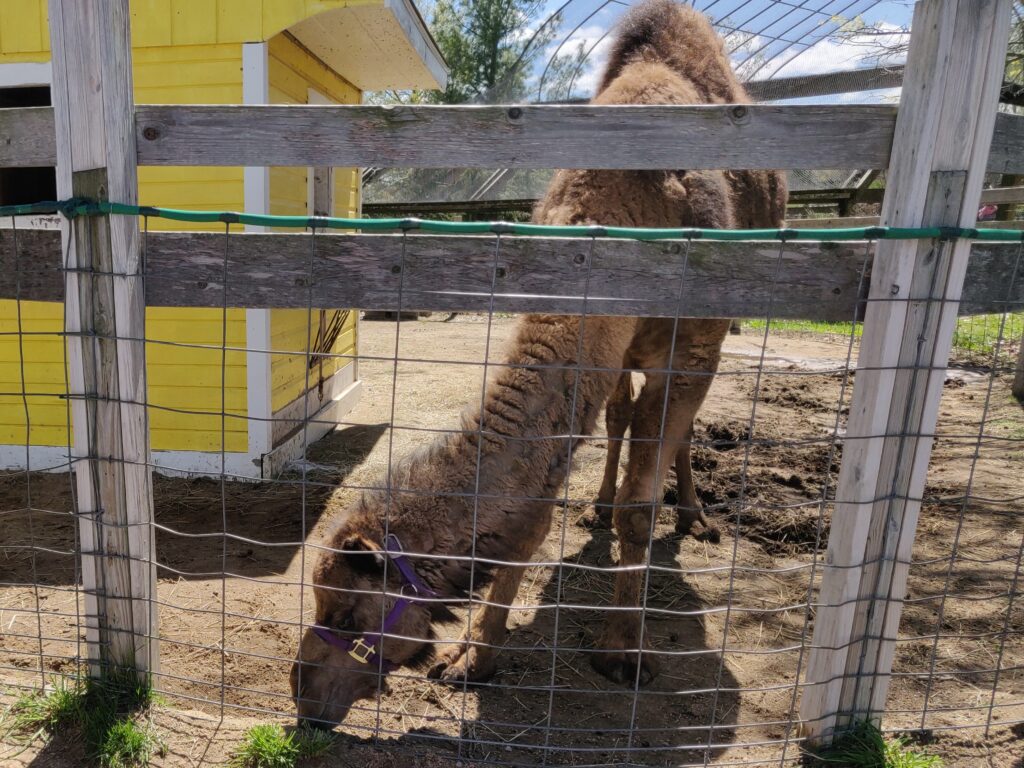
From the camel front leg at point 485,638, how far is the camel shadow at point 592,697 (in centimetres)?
8

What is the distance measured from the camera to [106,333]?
248cm

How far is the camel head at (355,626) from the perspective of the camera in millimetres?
2580

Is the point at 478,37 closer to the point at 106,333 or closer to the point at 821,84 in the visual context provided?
the point at 821,84

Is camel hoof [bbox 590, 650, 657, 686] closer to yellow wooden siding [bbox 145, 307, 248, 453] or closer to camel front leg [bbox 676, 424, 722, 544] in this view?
camel front leg [bbox 676, 424, 722, 544]

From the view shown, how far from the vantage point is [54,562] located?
416 centimetres

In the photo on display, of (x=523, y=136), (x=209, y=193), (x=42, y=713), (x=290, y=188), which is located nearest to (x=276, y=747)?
(x=42, y=713)

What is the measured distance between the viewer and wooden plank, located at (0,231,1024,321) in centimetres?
237

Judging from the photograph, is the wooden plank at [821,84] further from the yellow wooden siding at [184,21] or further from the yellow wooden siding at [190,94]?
the yellow wooden siding at [190,94]

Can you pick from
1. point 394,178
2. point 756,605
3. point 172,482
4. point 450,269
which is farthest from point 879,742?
point 394,178

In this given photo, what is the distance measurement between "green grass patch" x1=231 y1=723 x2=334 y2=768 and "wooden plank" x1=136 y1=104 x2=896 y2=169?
6.57ft

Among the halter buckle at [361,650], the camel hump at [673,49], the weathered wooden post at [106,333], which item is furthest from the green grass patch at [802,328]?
the weathered wooden post at [106,333]

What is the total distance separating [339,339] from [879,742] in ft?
19.8

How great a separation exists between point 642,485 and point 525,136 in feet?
5.93

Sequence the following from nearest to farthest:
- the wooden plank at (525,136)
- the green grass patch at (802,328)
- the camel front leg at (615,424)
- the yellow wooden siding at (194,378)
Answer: the wooden plank at (525,136), the camel front leg at (615,424), the yellow wooden siding at (194,378), the green grass patch at (802,328)
